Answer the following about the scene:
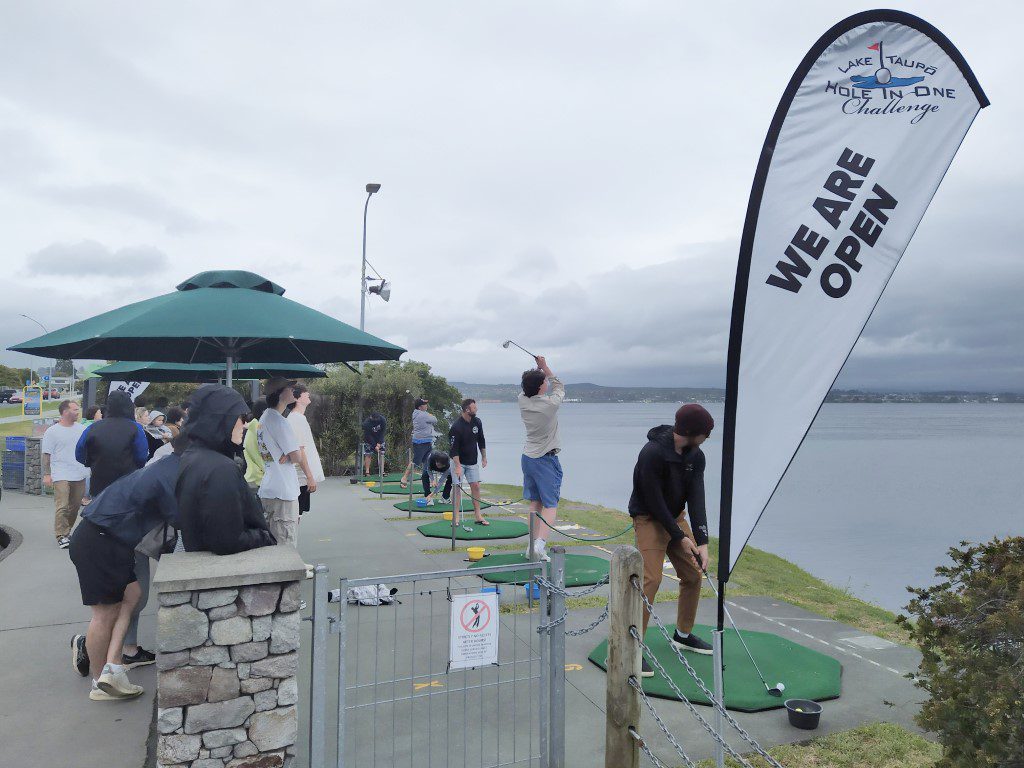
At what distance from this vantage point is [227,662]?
312cm

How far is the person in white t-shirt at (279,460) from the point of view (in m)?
5.56

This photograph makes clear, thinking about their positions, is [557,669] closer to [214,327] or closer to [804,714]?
[804,714]

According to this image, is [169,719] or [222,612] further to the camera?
[222,612]

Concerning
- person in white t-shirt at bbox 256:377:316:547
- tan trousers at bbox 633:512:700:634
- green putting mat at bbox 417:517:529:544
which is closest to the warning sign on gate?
tan trousers at bbox 633:512:700:634

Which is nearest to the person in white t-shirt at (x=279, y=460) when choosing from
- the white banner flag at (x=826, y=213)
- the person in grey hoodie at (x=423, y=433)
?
the white banner flag at (x=826, y=213)

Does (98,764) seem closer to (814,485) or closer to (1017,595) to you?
(1017,595)

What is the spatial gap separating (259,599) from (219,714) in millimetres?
561

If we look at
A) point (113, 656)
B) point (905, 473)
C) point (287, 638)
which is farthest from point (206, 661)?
point (905, 473)

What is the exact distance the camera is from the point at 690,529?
500 cm

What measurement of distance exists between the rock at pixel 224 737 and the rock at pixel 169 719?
0.49ft

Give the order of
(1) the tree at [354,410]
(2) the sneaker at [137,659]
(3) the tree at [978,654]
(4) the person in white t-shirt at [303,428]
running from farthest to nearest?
(1) the tree at [354,410]
(4) the person in white t-shirt at [303,428]
(2) the sneaker at [137,659]
(3) the tree at [978,654]

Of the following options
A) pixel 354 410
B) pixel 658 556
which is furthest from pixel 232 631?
pixel 354 410

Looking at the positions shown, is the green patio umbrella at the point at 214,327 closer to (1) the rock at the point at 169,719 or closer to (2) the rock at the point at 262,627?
(2) the rock at the point at 262,627

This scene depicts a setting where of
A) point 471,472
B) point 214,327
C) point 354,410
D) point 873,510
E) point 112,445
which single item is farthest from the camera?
point 873,510
